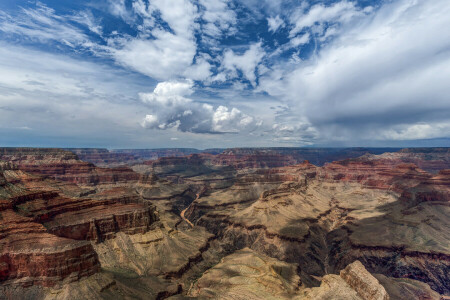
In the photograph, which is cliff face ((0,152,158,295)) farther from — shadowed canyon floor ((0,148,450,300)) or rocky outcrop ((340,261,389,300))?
rocky outcrop ((340,261,389,300))

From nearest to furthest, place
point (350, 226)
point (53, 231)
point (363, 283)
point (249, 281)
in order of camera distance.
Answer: point (363, 283) < point (249, 281) < point (53, 231) < point (350, 226)

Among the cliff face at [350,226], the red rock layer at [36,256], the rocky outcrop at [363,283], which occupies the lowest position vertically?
the cliff face at [350,226]

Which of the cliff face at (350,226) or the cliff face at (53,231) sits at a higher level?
the cliff face at (53,231)

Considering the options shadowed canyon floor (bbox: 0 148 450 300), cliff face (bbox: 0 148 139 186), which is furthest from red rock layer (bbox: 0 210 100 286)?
cliff face (bbox: 0 148 139 186)

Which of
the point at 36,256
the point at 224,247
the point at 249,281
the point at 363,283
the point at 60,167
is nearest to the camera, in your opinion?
the point at 36,256

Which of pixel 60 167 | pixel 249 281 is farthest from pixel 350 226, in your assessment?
pixel 60 167

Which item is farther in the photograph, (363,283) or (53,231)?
(53,231)

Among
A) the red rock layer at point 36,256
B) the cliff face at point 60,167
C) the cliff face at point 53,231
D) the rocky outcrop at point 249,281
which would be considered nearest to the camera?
the red rock layer at point 36,256

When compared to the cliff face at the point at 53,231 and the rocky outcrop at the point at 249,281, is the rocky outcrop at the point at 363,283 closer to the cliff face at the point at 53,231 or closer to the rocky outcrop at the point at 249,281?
the rocky outcrop at the point at 249,281

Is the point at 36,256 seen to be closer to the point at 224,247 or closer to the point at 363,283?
the point at 363,283

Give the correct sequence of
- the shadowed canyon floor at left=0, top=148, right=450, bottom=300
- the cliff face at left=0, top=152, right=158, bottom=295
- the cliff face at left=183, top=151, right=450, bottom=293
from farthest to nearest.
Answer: the cliff face at left=183, top=151, right=450, bottom=293, the shadowed canyon floor at left=0, top=148, right=450, bottom=300, the cliff face at left=0, top=152, right=158, bottom=295

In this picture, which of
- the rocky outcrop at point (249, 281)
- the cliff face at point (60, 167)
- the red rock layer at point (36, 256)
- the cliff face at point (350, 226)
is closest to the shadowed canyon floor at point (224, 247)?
the red rock layer at point (36, 256)

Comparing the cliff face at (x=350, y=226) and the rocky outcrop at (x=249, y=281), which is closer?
the rocky outcrop at (x=249, y=281)
